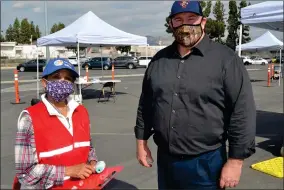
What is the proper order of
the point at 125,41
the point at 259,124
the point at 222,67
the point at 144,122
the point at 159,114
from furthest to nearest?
1. the point at 125,41
2. the point at 259,124
3. the point at 144,122
4. the point at 159,114
5. the point at 222,67

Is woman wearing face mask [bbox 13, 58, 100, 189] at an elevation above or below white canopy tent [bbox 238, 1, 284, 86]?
below

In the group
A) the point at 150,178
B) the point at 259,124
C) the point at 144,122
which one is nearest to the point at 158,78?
the point at 144,122

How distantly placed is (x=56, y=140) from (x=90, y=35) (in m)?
10.5

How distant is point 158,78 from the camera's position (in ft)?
7.97

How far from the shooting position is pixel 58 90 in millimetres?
2064

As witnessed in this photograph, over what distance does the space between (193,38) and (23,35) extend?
76.2 meters

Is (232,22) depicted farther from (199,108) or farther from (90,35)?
(199,108)

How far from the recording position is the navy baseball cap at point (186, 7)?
A: 91.5 inches

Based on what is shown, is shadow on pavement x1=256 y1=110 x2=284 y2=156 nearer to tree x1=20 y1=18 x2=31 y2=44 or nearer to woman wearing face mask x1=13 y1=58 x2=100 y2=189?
woman wearing face mask x1=13 y1=58 x2=100 y2=189

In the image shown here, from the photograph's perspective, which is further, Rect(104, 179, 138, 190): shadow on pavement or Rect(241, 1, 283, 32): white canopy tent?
Rect(241, 1, 283, 32): white canopy tent

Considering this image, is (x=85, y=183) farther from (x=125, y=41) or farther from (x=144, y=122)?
(x=125, y=41)

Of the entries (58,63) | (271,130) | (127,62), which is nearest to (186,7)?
(58,63)

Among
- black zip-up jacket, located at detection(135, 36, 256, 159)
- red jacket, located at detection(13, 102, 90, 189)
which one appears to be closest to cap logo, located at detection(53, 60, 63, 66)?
red jacket, located at detection(13, 102, 90, 189)

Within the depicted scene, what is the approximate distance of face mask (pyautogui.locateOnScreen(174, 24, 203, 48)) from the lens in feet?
7.69
